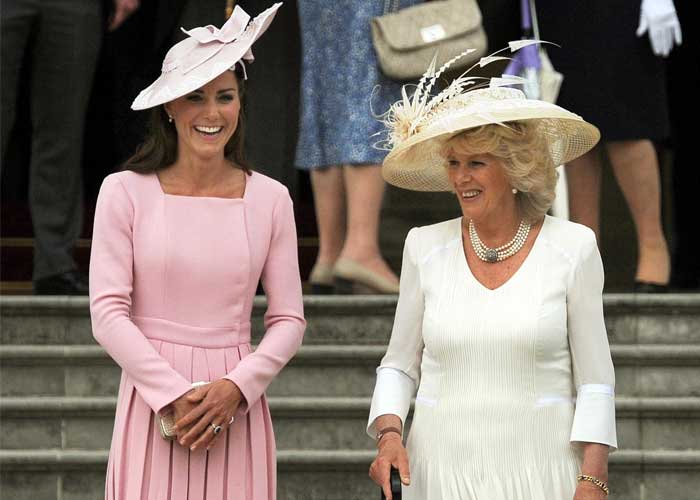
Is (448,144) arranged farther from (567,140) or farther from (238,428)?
(238,428)

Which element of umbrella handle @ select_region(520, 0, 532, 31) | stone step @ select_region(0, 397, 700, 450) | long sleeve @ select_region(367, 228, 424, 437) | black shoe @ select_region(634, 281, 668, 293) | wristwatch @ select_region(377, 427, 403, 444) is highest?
umbrella handle @ select_region(520, 0, 532, 31)

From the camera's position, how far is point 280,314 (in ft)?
13.9

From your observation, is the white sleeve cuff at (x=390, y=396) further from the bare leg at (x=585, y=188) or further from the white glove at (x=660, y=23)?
the white glove at (x=660, y=23)

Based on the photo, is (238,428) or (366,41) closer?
(238,428)

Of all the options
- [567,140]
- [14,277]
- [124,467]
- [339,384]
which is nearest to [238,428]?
[124,467]

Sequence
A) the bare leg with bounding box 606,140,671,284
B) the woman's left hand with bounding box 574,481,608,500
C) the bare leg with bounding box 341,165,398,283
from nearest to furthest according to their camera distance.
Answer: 1. the woman's left hand with bounding box 574,481,608,500
2. the bare leg with bounding box 341,165,398,283
3. the bare leg with bounding box 606,140,671,284

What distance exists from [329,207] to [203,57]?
214 centimetres

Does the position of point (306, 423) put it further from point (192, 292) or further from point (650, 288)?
point (192, 292)

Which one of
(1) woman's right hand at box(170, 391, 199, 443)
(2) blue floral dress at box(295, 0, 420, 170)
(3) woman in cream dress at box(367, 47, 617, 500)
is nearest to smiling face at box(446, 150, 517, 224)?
(3) woman in cream dress at box(367, 47, 617, 500)

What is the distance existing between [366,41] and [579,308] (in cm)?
253

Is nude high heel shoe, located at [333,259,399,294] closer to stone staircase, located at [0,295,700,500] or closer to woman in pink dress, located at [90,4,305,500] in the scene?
stone staircase, located at [0,295,700,500]

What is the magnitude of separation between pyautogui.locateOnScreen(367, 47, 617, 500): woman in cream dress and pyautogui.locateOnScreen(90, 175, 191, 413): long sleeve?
1.72 ft

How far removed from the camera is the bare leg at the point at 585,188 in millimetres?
6328

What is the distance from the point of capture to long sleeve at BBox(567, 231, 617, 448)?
149 inches
